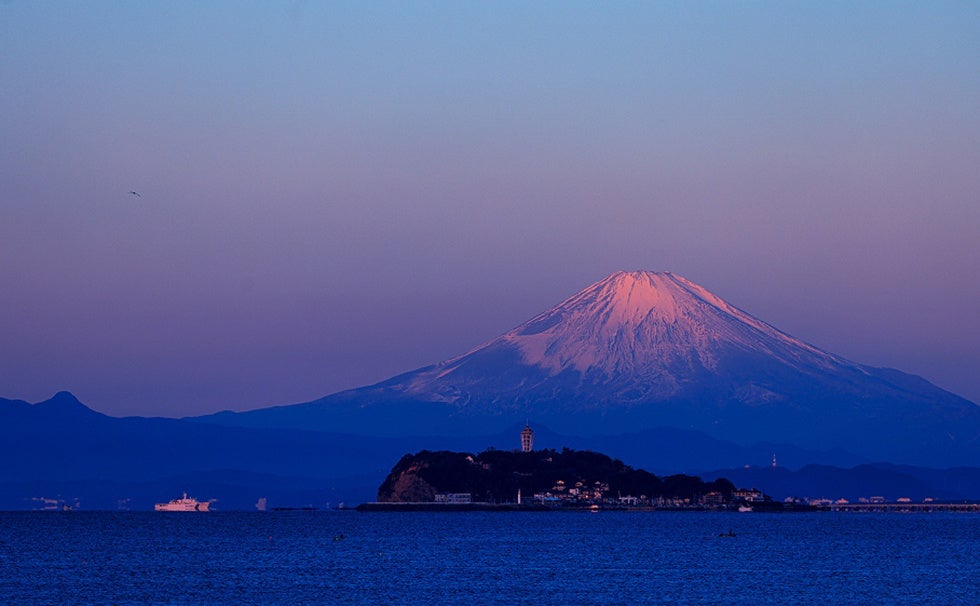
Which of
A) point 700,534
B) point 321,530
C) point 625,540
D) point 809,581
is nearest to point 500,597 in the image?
point 809,581

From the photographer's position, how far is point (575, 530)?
6481 inches

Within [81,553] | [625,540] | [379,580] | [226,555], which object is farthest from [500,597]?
[625,540]

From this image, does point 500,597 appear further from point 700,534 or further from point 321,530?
point 321,530

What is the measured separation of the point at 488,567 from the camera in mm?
102438

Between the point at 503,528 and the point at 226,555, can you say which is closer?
the point at 226,555

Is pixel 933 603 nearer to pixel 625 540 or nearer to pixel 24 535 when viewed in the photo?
pixel 625 540

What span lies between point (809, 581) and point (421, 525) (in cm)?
9202

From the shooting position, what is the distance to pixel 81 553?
120625 mm

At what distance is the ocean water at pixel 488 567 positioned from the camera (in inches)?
3241

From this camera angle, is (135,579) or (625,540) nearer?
(135,579)

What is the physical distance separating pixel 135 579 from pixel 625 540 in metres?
57.5

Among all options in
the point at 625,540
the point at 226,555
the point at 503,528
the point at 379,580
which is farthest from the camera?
the point at 503,528

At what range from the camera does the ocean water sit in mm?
82312

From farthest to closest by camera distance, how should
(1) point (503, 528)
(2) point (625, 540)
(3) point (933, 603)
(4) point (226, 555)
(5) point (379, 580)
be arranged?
(1) point (503, 528), (2) point (625, 540), (4) point (226, 555), (5) point (379, 580), (3) point (933, 603)
